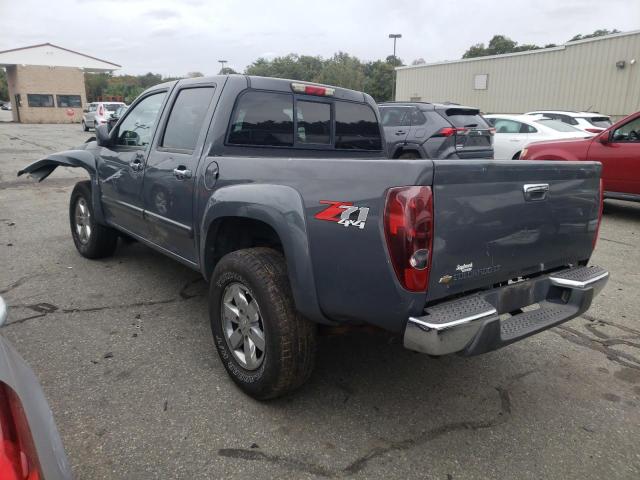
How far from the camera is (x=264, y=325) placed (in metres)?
2.61

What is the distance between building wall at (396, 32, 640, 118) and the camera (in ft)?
66.2

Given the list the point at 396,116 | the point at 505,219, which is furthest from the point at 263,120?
the point at 396,116

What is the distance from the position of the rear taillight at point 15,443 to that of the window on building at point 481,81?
2720cm

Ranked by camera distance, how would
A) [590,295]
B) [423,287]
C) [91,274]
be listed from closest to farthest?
[423,287] < [590,295] < [91,274]

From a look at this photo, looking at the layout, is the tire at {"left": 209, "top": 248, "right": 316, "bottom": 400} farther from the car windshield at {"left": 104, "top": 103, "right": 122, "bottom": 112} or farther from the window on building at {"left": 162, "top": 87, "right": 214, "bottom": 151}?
the car windshield at {"left": 104, "top": 103, "right": 122, "bottom": 112}

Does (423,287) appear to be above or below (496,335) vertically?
above

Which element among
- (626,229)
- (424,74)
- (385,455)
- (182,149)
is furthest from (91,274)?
(424,74)

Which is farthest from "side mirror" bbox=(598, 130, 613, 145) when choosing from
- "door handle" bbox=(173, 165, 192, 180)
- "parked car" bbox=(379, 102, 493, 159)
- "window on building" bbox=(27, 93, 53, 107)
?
"window on building" bbox=(27, 93, 53, 107)

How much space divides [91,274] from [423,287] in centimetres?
382

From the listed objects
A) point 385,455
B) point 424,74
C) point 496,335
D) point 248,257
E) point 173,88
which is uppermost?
point 424,74

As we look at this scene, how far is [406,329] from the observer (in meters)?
2.17

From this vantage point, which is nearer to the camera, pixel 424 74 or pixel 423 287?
pixel 423 287

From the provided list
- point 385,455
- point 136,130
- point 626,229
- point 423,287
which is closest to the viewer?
point 423,287

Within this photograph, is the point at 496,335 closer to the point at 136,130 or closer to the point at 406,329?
the point at 406,329
